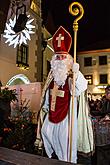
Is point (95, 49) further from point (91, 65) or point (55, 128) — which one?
point (55, 128)

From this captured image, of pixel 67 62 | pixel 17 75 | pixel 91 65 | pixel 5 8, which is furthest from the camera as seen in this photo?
pixel 91 65

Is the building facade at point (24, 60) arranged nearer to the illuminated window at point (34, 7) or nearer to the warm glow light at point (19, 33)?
the illuminated window at point (34, 7)

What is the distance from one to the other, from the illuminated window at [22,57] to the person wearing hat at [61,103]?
6895 millimetres

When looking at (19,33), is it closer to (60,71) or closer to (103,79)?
(60,71)

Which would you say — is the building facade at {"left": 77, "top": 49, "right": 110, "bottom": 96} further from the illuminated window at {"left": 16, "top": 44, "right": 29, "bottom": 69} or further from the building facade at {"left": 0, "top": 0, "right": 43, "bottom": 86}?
the illuminated window at {"left": 16, "top": 44, "right": 29, "bottom": 69}

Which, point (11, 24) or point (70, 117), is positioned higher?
point (11, 24)

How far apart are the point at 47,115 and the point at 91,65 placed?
22305mm

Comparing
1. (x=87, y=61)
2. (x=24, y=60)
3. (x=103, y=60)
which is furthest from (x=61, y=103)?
(x=87, y=61)

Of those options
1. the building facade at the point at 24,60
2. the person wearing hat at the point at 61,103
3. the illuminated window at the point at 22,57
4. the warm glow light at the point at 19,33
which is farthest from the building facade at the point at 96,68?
the person wearing hat at the point at 61,103

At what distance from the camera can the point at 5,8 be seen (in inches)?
194

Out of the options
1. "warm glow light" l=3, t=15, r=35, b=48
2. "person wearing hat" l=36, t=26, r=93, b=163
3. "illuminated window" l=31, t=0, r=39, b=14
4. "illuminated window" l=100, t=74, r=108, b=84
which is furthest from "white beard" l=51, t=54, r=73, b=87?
"illuminated window" l=100, t=74, r=108, b=84

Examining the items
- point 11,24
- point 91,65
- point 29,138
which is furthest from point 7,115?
point 91,65

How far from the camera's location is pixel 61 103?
119 inches

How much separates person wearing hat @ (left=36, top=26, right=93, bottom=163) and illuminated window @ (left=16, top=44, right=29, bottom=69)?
690 centimetres
